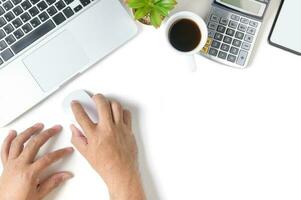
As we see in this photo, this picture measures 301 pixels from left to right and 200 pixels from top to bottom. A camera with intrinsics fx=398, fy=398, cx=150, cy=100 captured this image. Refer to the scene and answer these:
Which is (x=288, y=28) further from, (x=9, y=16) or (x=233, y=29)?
(x=9, y=16)

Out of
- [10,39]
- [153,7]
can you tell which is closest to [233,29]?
[153,7]

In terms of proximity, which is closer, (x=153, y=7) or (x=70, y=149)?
(x=153, y=7)

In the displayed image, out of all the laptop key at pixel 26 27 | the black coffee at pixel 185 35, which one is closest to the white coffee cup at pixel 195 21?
the black coffee at pixel 185 35

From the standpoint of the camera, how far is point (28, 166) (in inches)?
27.7

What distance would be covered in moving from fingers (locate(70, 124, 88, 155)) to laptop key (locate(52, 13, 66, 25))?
186mm

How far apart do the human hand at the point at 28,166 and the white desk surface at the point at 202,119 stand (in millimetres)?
20

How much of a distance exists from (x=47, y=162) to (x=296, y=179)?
0.44 m

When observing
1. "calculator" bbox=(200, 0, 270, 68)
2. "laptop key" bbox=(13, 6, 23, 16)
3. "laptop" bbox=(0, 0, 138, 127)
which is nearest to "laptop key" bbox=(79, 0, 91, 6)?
"laptop" bbox=(0, 0, 138, 127)

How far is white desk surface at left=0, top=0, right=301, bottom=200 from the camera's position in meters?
0.70

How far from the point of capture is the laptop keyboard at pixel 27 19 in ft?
2.19

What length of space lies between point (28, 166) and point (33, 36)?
23 centimetres

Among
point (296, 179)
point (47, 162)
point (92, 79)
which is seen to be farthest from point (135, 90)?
point (296, 179)

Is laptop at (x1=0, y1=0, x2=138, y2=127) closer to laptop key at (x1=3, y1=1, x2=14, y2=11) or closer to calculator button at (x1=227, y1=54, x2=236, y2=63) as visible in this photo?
laptop key at (x1=3, y1=1, x2=14, y2=11)

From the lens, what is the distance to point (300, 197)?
71 centimetres
